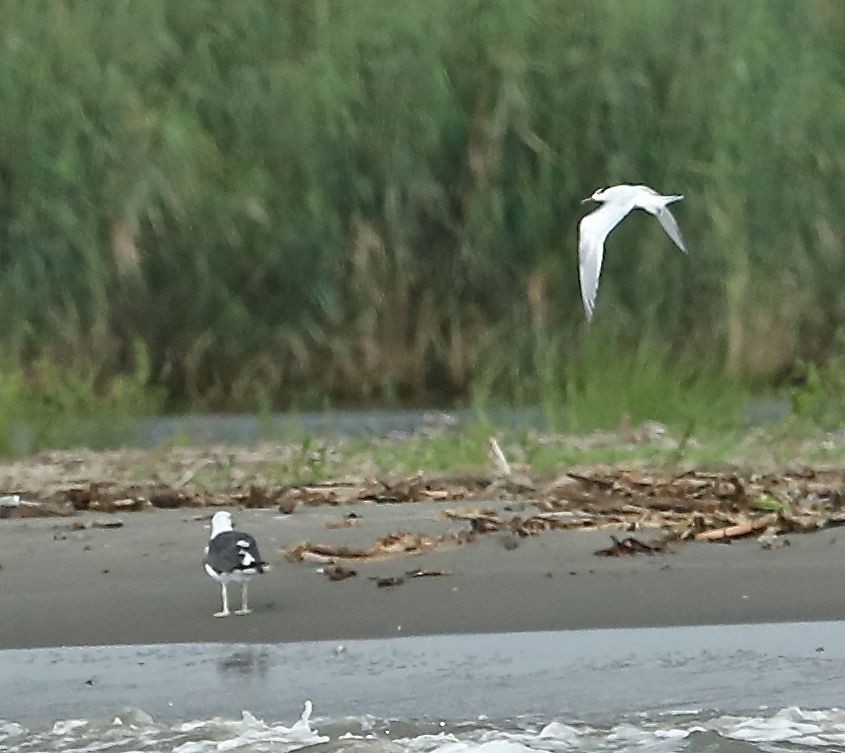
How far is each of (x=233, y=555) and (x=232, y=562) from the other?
0.04 metres

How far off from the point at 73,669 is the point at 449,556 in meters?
1.49

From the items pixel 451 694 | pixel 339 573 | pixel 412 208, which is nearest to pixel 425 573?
pixel 339 573

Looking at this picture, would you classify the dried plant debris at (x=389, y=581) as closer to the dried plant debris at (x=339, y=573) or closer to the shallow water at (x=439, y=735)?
the dried plant debris at (x=339, y=573)

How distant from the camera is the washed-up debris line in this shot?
22.8ft

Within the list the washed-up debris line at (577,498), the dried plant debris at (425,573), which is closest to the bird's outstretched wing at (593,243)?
the washed-up debris line at (577,498)

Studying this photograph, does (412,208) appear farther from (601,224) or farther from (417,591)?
(417,591)

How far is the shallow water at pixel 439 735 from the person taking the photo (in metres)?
4.98

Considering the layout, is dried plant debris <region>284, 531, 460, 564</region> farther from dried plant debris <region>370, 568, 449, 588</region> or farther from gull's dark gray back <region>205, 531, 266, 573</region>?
gull's dark gray back <region>205, 531, 266, 573</region>

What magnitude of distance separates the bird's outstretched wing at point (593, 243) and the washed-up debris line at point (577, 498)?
749 millimetres

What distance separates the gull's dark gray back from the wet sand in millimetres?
163

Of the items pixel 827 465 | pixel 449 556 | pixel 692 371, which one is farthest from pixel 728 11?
pixel 449 556

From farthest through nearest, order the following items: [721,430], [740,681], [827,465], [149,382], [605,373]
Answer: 1. [149,382]
2. [605,373]
3. [721,430]
4. [827,465]
5. [740,681]

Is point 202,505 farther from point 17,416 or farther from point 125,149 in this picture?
point 125,149

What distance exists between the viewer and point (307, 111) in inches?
467
